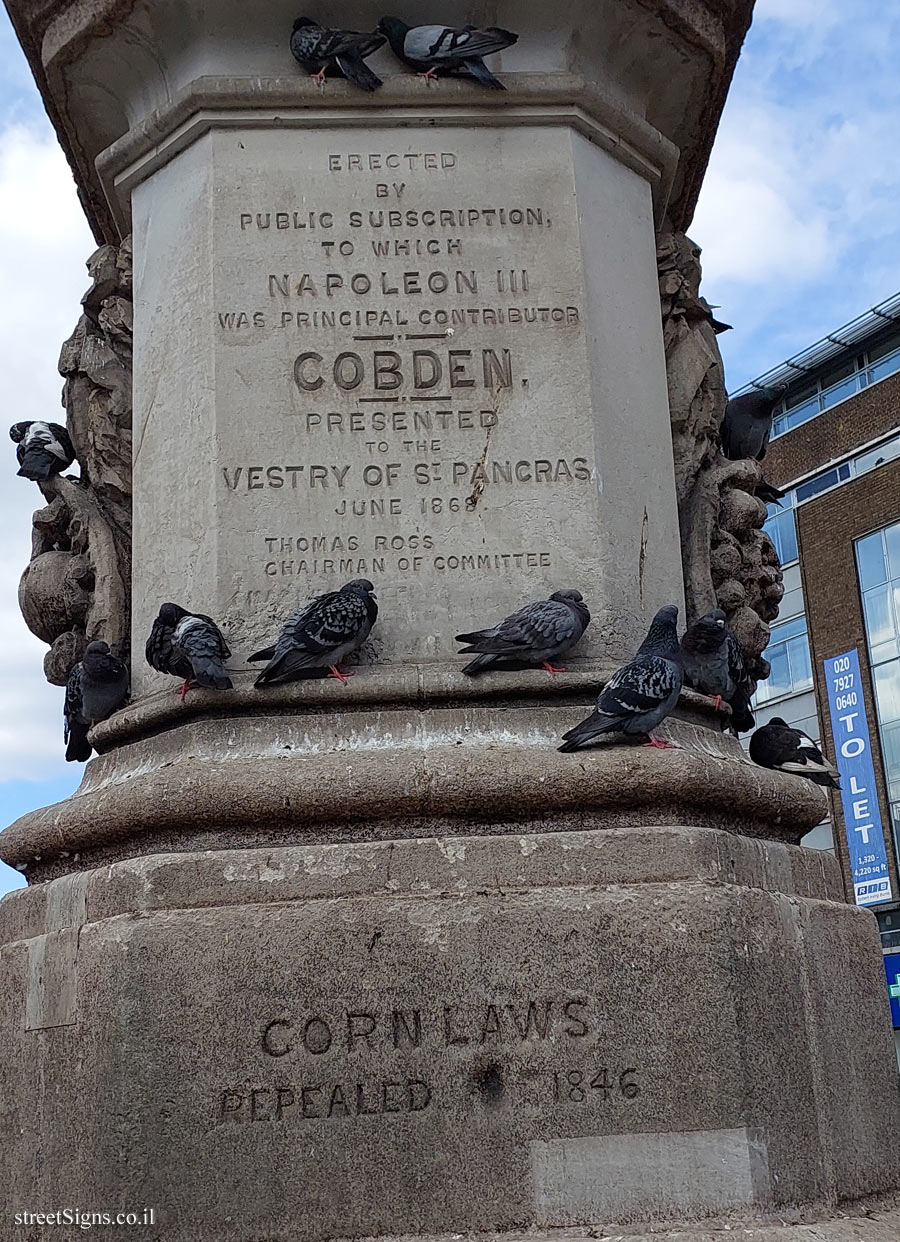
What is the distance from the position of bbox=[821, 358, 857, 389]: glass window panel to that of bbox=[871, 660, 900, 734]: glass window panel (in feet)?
29.6

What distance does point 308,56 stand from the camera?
201 inches

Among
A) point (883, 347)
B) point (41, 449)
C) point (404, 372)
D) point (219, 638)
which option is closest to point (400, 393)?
point (404, 372)

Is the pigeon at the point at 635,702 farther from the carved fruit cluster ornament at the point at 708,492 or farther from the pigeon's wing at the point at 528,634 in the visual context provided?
the carved fruit cluster ornament at the point at 708,492

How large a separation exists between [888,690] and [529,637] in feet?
99.0

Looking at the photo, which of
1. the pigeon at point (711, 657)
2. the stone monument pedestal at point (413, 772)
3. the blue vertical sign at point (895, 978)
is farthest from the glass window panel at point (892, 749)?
the pigeon at point (711, 657)

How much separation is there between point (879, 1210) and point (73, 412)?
4005mm

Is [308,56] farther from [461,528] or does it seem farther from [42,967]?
[42,967]

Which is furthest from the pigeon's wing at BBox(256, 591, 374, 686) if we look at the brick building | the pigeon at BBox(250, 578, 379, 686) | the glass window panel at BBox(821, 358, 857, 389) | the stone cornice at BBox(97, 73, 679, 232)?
the glass window panel at BBox(821, 358, 857, 389)

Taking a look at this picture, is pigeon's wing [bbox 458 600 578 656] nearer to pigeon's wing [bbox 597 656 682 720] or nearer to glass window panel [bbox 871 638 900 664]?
pigeon's wing [bbox 597 656 682 720]

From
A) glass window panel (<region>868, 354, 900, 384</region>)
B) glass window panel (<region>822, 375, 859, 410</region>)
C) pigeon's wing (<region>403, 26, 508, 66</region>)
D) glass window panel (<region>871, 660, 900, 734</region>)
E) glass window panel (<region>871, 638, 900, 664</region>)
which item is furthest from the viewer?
glass window panel (<region>822, 375, 859, 410</region>)

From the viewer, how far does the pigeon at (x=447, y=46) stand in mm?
5090

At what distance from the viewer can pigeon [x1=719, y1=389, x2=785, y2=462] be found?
5988 millimetres

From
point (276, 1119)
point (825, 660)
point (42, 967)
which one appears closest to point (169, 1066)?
point (276, 1119)

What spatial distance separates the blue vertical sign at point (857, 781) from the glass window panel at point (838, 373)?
838 centimetres
